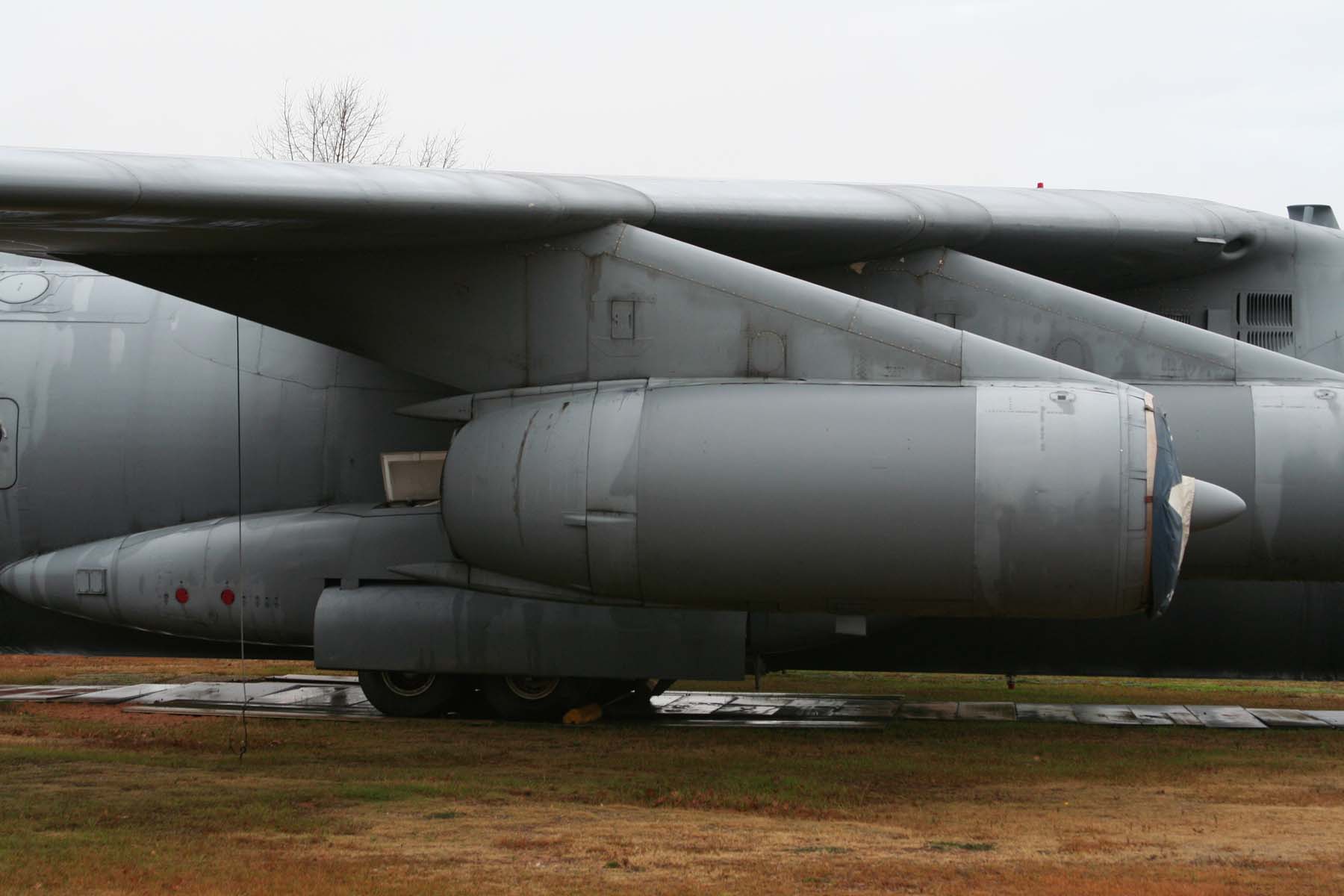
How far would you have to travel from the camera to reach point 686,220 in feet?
31.6

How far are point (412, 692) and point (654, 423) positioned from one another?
163 inches

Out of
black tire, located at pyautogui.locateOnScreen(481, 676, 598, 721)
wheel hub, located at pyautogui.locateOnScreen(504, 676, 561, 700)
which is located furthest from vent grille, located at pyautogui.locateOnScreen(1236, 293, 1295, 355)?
wheel hub, located at pyautogui.locateOnScreen(504, 676, 561, 700)

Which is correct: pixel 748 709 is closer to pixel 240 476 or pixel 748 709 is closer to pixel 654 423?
pixel 240 476

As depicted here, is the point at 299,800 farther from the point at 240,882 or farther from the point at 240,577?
the point at 240,577

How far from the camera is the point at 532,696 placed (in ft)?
37.2

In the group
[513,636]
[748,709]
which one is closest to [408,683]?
[513,636]

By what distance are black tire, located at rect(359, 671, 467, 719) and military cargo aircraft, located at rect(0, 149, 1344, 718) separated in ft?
0.12

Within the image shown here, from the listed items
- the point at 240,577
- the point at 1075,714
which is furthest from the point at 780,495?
the point at 1075,714

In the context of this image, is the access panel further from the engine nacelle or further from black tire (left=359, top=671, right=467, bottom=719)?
the engine nacelle

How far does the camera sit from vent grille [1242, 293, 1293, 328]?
11258mm

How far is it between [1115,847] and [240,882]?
13.0 feet

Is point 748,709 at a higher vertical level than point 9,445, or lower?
lower

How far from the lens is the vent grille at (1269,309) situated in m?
11.3

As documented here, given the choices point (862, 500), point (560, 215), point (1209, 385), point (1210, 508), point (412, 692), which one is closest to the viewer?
point (862, 500)
